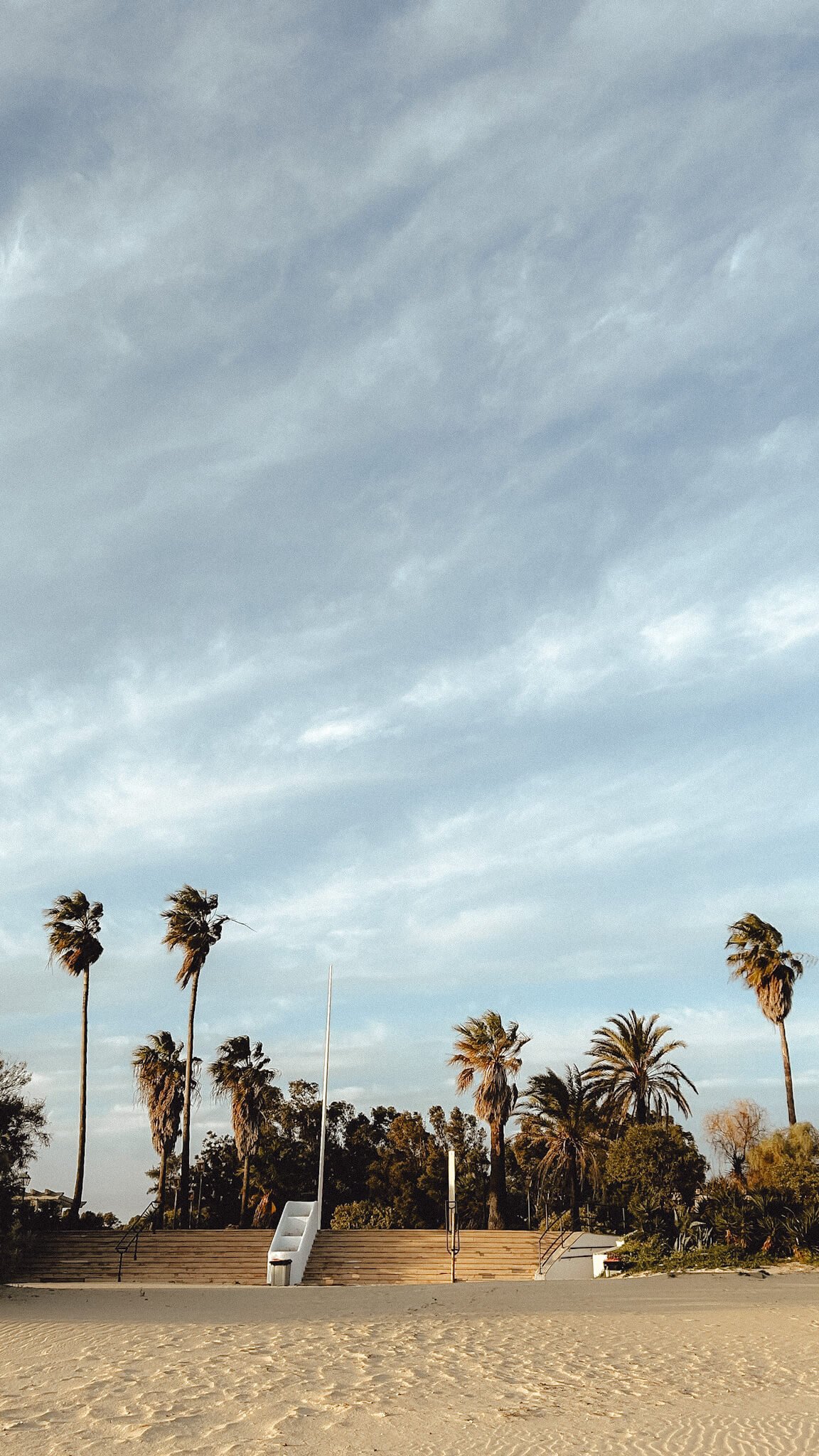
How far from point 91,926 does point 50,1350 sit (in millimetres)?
33959

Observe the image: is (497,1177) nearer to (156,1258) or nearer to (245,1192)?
(245,1192)

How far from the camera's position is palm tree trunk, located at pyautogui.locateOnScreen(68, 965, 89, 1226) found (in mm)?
39562

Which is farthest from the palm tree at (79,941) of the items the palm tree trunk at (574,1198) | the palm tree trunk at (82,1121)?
the palm tree trunk at (574,1198)

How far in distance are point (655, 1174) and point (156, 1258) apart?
1575cm

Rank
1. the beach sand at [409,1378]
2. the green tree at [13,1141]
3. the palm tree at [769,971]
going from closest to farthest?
the beach sand at [409,1378]
the green tree at [13,1141]
the palm tree at [769,971]

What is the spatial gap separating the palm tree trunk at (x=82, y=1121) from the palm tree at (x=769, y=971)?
26.8 meters

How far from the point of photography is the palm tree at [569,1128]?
3941cm

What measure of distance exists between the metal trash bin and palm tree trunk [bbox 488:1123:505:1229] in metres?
15.7

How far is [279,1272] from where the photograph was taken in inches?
1128

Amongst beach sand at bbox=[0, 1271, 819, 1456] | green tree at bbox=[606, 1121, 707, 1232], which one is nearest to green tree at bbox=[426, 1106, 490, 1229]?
green tree at bbox=[606, 1121, 707, 1232]

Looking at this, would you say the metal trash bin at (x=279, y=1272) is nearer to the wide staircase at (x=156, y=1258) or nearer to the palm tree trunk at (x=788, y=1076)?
the wide staircase at (x=156, y=1258)

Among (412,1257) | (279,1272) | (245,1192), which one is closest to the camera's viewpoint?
(279,1272)

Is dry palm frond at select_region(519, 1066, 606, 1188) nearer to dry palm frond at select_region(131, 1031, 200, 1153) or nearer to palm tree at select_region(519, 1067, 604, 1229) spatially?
A: palm tree at select_region(519, 1067, 604, 1229)

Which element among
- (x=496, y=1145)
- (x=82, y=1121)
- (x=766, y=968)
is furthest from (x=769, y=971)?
(x=82, y=1121)
